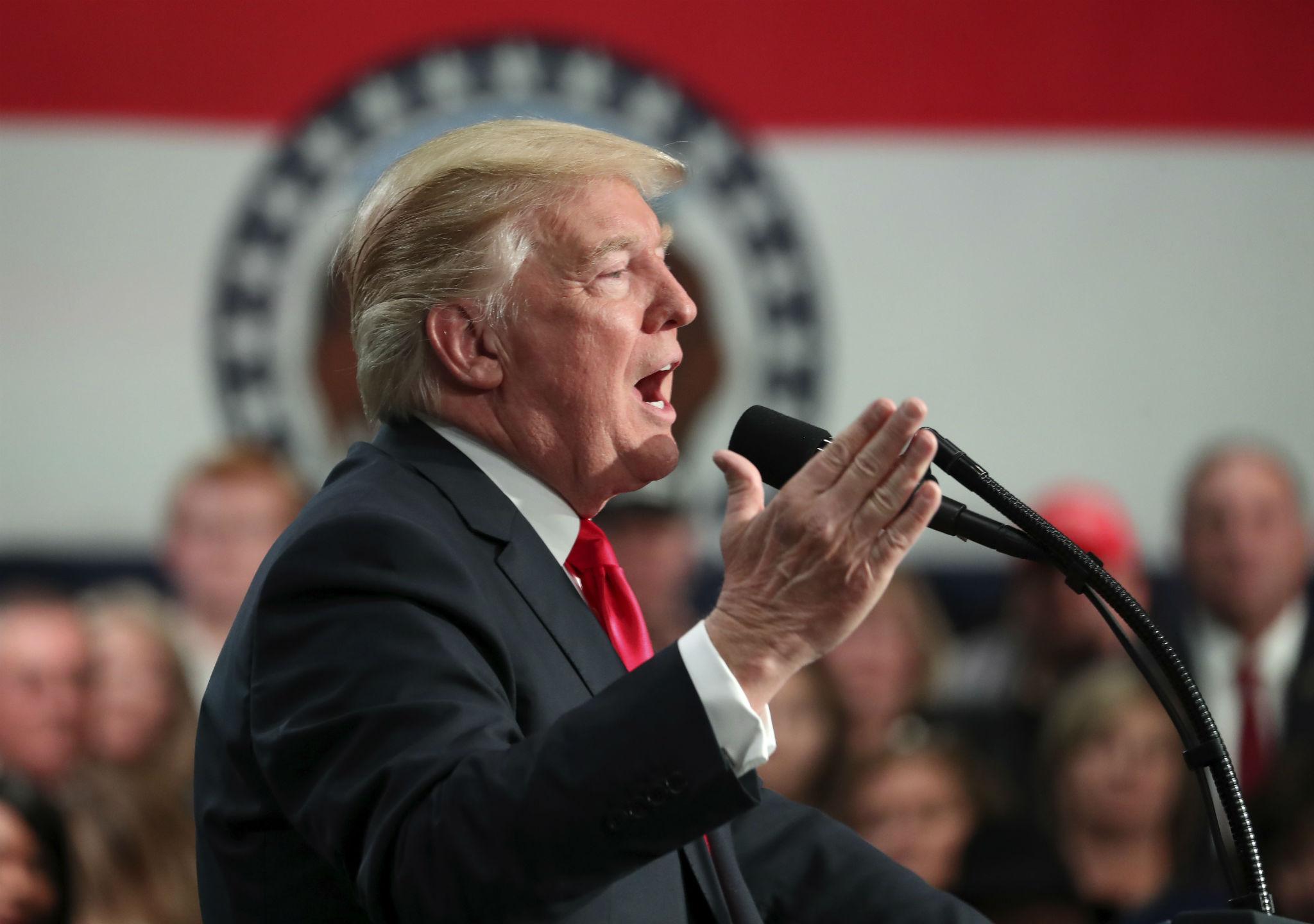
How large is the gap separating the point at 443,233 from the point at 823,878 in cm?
83

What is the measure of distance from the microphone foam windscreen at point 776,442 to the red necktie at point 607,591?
222 mm

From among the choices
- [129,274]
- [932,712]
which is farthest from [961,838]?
[129,274]

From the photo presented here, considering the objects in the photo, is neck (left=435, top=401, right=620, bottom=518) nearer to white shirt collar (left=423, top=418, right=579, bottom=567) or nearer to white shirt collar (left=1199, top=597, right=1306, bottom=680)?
white shirt collar (left=423, top=418, right=579, bottom=567)

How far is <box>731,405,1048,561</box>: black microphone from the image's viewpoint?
1300 millimetres

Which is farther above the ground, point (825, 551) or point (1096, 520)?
point (825, 551)

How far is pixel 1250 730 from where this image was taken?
436 cm

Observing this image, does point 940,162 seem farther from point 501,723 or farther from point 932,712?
point 501,723

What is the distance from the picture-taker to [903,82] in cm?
463

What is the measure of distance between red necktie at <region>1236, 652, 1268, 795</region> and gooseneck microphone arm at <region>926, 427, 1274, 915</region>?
10.4ft

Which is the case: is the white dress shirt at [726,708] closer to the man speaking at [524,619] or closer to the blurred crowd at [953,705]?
the man speaking at [524,619]

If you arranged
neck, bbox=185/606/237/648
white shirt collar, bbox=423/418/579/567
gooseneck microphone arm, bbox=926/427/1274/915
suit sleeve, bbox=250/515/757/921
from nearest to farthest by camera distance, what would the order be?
suit sleeve, bbox=250/515/757/921
gooseneck microphone arm, bbox=926/427/1274/915
white shirt collar, bbox=423/418/579/567
neck, bbox=185/606/237/648

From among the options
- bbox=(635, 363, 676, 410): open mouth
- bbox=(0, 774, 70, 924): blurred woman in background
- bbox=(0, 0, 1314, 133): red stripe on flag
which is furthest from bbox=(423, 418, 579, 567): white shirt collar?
bbox=(0, 0, 1314, 133): red stripe on flag

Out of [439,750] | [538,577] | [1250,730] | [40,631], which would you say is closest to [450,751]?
[439,750]

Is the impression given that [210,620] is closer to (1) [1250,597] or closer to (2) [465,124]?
(2) [465,124]
